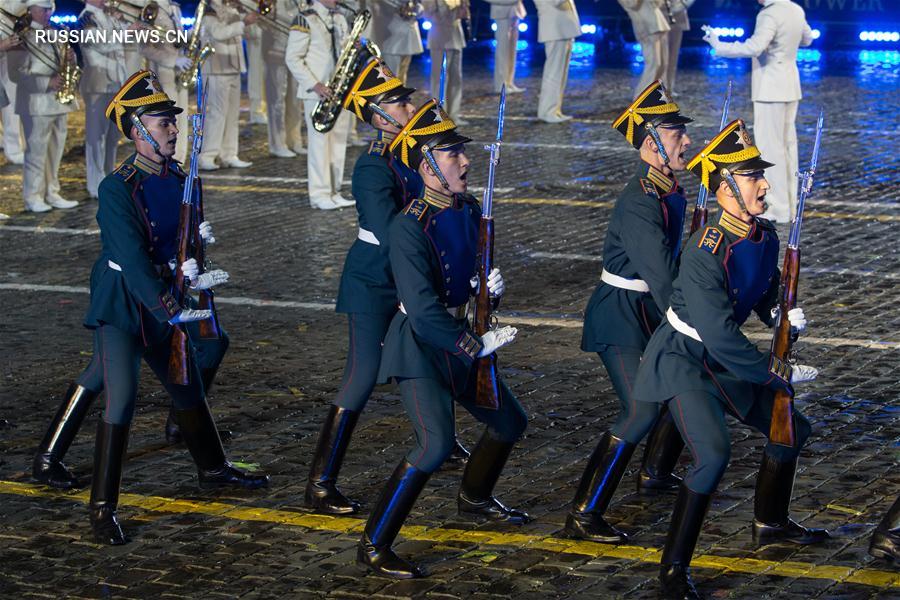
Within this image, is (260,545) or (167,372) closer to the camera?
(260,545)

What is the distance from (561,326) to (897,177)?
21.4ft

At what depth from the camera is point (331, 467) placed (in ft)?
24.5

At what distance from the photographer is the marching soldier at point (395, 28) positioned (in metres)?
18.4

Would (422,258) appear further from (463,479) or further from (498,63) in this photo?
(498,63)

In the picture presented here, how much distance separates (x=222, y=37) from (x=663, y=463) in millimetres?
10737

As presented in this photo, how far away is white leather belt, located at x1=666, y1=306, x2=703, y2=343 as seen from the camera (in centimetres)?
660

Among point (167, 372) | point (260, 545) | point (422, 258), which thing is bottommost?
point (260, 545)

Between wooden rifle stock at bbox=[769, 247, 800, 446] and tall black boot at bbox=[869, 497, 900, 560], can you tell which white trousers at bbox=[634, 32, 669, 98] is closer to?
wooden rifle stock at bbox=[769, 247, 800, 446]

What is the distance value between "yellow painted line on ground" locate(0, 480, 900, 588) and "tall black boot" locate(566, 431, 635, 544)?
0.05 meters

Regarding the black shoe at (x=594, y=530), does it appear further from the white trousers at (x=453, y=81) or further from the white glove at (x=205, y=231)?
the white trousers at (x=453, y=81)

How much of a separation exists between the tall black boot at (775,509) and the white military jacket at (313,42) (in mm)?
8699

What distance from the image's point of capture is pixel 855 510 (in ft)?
24.0

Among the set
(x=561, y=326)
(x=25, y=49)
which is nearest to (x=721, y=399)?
(x=561, y=326)

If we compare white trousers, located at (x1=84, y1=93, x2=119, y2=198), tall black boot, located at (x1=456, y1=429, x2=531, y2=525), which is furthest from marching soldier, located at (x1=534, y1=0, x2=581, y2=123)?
tall black boot, located at (x1=456, y1=429, x2=531, y2=525)
